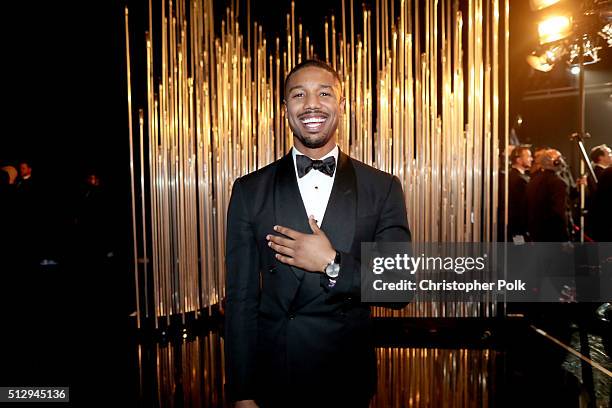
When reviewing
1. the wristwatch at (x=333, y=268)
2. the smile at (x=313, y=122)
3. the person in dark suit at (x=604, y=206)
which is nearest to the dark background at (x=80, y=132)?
the person in dark suit at (x=604, y=206)

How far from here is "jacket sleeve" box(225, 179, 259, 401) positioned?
1.11 metres

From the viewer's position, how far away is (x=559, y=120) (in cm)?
623

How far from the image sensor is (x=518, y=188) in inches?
194

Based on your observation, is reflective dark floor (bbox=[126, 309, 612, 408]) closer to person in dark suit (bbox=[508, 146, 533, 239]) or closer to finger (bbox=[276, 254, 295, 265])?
finger (bbox=[276, 254, 295, 265])

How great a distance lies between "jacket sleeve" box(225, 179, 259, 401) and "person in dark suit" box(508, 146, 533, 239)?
4499 mm

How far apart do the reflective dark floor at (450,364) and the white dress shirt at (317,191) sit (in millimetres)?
1320

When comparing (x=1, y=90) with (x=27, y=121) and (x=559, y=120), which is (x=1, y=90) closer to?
(x=27, y=121)

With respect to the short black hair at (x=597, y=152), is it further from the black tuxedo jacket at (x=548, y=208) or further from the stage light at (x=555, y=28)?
the stage light at (x=555, y=28)

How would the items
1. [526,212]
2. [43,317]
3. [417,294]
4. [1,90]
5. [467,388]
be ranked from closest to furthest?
[467,388]
[417,294]
[43,317]
[526,212]
[1,90]

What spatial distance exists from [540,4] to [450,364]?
10.3 feet

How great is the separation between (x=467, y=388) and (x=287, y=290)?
1569mm

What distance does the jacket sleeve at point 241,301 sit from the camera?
111 cm

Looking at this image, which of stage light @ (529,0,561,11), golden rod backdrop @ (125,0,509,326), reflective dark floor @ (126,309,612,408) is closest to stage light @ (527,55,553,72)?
stage light @ (529,0,561,11)

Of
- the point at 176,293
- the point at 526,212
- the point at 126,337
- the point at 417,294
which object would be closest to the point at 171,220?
Result: the point at 176,293
